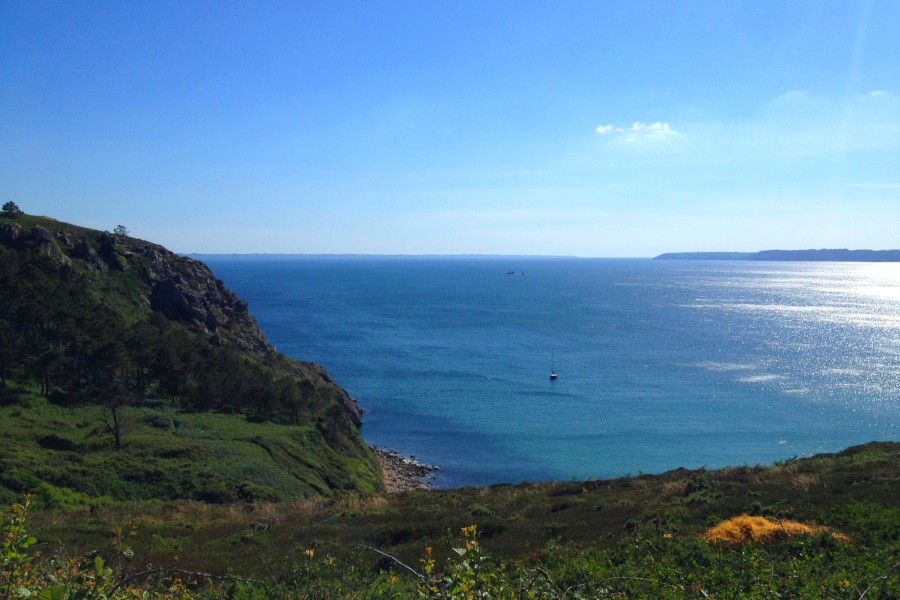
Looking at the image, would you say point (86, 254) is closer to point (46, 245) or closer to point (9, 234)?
point (46, 245)

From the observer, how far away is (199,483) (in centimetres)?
3406

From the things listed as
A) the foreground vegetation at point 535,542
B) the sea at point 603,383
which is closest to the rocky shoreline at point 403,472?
the sea at point 603,383

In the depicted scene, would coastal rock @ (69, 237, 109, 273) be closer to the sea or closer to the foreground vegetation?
the sea

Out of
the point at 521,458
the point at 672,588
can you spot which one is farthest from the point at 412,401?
the point at 672,588

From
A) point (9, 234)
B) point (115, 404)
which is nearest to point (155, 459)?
point (115, 404)

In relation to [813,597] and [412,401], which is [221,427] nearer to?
[412,401]

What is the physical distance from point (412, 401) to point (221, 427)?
31.7m

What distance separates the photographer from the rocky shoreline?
5138 cm

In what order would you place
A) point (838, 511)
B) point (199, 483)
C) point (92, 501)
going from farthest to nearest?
point (199, 483) → point (92, 501) → point (838, 511)

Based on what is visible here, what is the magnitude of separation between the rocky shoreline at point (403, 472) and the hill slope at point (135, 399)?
5.51ft

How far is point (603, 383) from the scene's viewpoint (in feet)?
271

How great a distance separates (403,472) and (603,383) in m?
38.3

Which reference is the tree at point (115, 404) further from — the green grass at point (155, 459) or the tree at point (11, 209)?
the tree at point (11, 209)

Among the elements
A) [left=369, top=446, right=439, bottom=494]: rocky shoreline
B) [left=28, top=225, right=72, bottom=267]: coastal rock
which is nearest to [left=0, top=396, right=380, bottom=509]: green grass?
[left=369, top=446, right=439, bottom=494]: rocky shoreline
